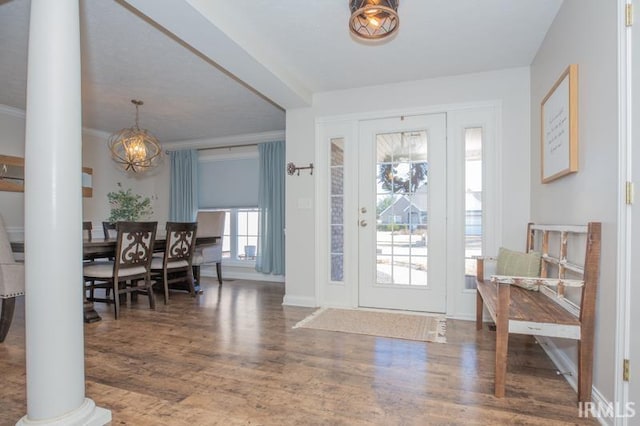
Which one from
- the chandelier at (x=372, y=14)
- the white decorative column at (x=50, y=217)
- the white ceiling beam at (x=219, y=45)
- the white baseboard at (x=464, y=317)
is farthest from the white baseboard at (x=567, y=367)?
the white ceiling beam at (x=219, y=45)

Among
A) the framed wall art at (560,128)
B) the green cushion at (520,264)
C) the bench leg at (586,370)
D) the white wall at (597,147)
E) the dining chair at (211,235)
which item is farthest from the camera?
the dining chair at (211,235)

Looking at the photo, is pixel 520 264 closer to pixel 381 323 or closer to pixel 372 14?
pixel 381 323

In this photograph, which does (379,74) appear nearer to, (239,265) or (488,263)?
(488,263)

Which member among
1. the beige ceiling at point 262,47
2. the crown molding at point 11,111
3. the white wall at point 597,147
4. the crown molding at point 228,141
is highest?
the beige ceiling at point 262,47

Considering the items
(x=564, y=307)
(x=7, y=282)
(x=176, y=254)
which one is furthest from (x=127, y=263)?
(x=564, y=307)

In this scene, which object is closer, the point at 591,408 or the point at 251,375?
the point at 591,408

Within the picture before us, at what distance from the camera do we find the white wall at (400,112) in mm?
3207

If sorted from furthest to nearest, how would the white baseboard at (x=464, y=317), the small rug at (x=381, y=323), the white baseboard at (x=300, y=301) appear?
the white baseboard at (x=300, y=301)
the white baseboard at (x=464, y=317)
the small rug at (x=381, y=323)

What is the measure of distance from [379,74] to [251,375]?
2.83 meters

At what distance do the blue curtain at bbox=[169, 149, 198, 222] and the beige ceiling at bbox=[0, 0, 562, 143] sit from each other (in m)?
1.89

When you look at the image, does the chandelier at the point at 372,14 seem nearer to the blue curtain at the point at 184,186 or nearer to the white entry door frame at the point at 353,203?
the white entry door frame at the point at 353,203

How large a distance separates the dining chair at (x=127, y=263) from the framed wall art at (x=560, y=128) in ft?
11.8

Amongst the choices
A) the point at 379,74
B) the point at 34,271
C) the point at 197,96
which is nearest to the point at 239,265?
the point at 197,96

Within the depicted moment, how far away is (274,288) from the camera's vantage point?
4.96 meters
